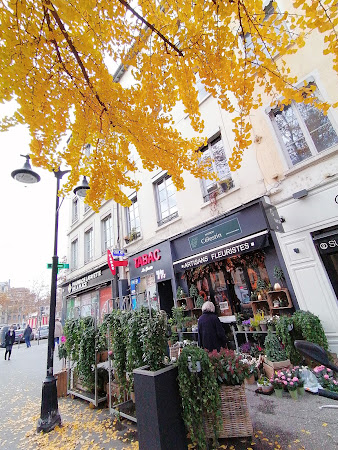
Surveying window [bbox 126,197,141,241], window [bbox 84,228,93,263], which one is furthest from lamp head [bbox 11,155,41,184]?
window [bbox 84,228,93,263]

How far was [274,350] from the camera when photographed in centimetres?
462

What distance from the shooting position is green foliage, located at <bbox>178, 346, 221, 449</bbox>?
255 centimetres

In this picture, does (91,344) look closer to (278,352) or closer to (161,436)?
(161,436)

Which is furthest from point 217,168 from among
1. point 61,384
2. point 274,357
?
point 61,384

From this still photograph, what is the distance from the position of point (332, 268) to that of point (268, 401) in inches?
131

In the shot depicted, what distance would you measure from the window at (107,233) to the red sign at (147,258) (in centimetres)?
317

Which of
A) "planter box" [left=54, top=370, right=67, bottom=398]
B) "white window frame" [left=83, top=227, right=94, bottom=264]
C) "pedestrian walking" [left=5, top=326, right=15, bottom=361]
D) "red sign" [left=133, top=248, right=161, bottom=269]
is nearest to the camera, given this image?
"planter box" [left=54, top=370, right=67, bottom=398]

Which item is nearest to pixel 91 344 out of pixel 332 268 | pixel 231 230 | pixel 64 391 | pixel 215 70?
pixel 64 391

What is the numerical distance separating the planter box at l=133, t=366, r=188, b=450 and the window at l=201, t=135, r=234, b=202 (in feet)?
20.1

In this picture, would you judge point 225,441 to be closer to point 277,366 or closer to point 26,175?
point 277,366

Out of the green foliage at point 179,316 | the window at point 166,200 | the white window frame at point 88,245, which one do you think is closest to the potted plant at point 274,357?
the green foliage at point 179,316

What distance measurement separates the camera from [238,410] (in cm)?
292

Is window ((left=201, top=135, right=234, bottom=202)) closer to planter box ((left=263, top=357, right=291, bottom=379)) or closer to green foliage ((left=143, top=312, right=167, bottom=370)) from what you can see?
planter box ((left=263, top=357, right=291, bottom=379))

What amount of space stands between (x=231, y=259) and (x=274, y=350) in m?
3.25
